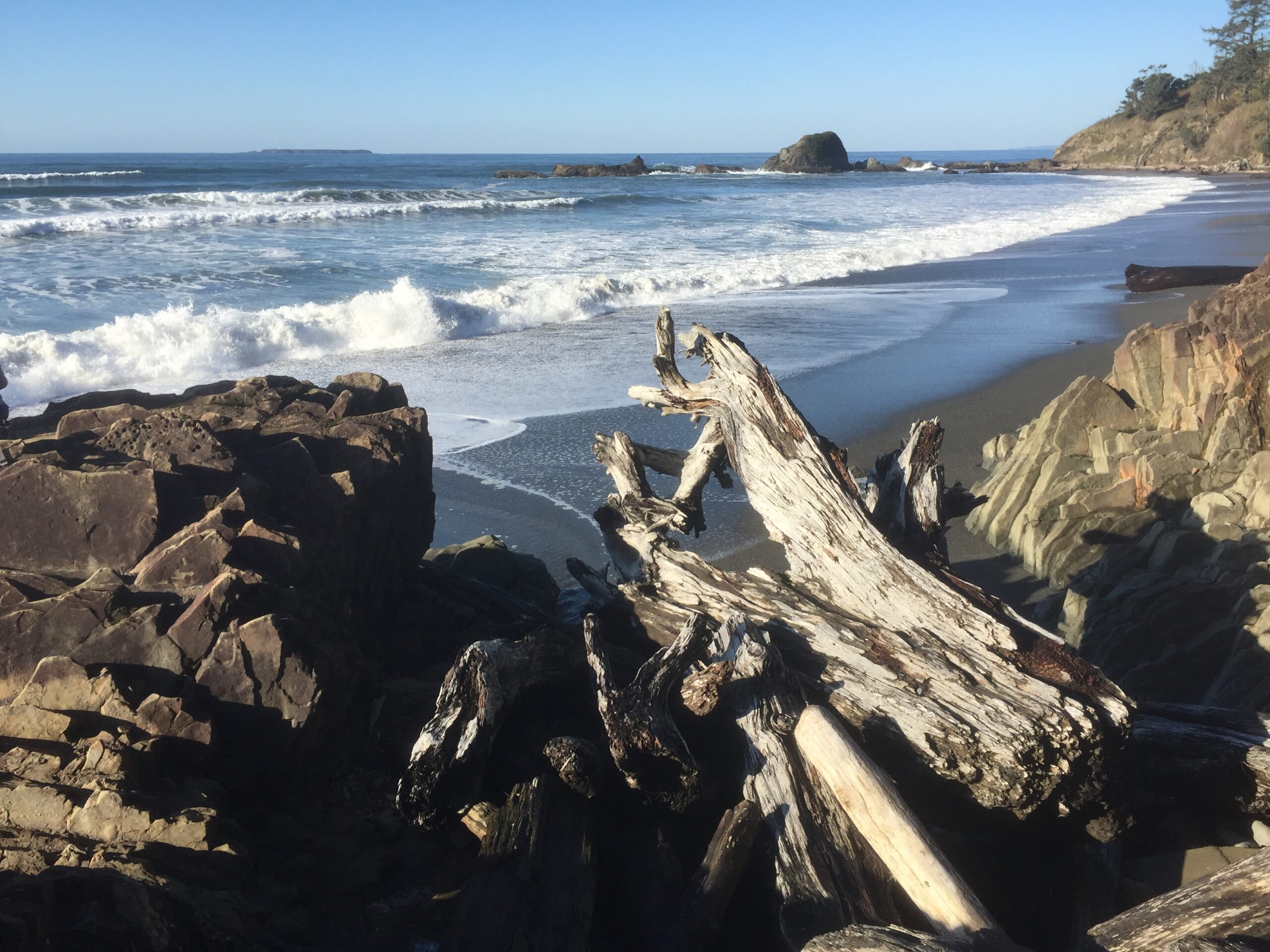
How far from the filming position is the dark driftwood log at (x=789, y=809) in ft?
7.81

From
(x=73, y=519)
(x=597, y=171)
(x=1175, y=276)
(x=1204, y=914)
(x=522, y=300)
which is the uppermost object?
(x=597, y=171)

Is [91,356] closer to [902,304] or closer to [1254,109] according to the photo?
[902,304]

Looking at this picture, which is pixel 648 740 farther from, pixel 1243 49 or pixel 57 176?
pixel 1243 49

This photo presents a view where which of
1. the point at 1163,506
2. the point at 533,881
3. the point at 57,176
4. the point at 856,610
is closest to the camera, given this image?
the point at 533,881

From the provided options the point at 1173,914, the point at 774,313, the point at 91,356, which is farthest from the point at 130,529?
the point at 774,313

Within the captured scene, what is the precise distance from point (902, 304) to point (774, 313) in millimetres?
2272

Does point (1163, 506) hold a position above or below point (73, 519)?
below

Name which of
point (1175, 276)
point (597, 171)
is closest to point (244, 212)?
point (1175, 276)

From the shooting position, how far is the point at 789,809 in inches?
104

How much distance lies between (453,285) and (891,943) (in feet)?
51.6

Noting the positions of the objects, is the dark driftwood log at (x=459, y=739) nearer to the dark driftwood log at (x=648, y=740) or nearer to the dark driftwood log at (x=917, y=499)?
the dark driftwood log at (x=648, y=740)

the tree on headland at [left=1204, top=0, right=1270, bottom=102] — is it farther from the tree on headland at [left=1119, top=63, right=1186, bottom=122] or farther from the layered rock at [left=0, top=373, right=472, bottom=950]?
the layered rock at [left=0, top=373, right=472, bottom=950]

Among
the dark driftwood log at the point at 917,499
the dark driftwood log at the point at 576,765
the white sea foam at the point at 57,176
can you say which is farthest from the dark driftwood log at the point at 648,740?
the white sea foam at the point at 57,176

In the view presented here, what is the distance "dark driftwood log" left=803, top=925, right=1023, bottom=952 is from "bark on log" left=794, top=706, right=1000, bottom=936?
9 cm
